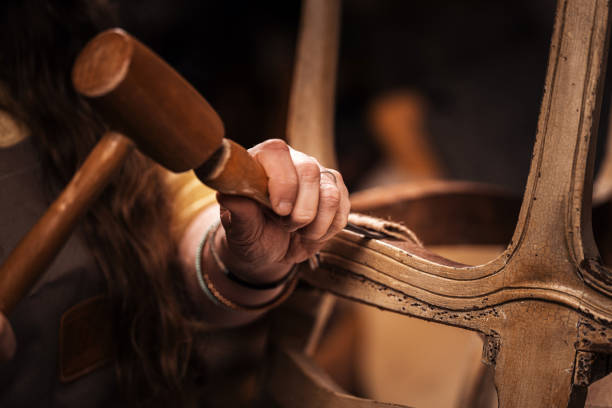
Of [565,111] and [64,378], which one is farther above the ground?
[565,111]

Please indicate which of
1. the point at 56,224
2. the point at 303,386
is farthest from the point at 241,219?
the point at 303,386

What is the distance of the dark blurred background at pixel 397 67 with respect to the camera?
171 centimetres

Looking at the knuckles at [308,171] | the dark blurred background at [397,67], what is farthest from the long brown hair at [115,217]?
the dark blurred background at [397,67]

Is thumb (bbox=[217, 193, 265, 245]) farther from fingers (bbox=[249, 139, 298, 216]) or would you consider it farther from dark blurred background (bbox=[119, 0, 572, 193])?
dark blurred background (bbox=[119, 0, 572, 193])

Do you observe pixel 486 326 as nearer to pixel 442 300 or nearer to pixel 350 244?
pixel 442 300

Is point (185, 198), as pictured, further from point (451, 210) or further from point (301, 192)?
point (451, 210)

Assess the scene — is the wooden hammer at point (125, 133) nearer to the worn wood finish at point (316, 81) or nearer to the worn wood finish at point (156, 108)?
the worn wood finish at point (156, 108)

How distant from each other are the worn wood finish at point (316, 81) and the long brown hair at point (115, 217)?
0.22m

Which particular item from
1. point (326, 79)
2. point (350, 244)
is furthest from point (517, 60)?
point (350, 244)

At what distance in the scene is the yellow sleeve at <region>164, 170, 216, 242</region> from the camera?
67cm

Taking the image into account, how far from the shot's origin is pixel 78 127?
0.63 metres

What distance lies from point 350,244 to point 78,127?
0.36 metres

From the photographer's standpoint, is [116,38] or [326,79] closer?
[116,38]

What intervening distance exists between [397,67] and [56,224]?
72.2 inches
